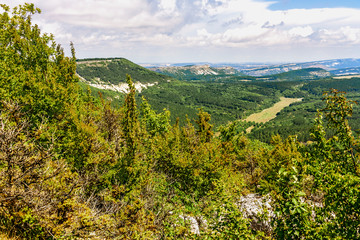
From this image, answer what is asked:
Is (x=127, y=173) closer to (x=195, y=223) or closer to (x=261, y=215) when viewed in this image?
(x=195, y=223)

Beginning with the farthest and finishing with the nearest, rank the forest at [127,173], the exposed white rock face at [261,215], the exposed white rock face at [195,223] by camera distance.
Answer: the exposed white rock face at [195,223] → the exposed white rock face at [261,215] → the forest at [127,173]

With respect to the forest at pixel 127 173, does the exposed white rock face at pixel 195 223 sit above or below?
below

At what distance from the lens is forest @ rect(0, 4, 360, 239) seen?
698 cm

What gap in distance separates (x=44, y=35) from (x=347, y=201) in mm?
34986

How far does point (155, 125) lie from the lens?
35062 mm

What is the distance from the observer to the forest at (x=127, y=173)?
698 cm

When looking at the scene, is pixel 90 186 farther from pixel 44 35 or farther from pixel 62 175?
pixel 44 35

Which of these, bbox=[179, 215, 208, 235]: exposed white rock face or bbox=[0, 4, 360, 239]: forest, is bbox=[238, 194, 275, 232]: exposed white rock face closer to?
bbox=[0, 4, 360, 239]: forest

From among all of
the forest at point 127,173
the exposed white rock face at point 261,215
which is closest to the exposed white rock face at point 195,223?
the forest at point 127,173

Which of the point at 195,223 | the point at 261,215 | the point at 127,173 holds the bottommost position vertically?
the point at 195,223

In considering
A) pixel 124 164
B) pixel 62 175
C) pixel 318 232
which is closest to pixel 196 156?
pixel 124 164

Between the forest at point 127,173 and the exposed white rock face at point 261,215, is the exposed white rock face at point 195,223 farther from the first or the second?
the exposed white rock face at point 261,215

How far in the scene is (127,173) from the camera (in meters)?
16.9

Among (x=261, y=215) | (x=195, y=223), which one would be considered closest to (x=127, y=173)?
(x=195, y=223)
